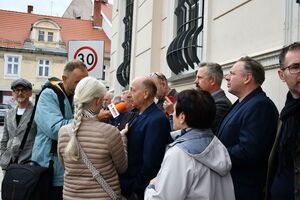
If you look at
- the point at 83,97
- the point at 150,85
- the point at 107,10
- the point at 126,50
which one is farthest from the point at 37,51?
the point at 83,97

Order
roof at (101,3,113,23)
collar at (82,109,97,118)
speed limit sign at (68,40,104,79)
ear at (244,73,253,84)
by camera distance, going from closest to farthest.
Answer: collar at (82,109,97,118), ear at (244,73,253,84), speed limit sign at (68,40,104,79), roof at (101,3,113,23)

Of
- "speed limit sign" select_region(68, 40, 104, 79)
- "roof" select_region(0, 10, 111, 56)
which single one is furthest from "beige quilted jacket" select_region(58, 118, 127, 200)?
"roof" select_region(0, 10, 111, 56)

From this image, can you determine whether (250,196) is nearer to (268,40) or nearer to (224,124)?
(224,124)

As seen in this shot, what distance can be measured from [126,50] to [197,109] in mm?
7319

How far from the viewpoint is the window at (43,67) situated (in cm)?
3459

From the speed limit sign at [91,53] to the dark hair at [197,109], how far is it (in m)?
4.12

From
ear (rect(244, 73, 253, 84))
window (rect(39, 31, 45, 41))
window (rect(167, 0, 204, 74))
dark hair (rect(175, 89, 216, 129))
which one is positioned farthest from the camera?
window (rect(39, 31, 45, 41))

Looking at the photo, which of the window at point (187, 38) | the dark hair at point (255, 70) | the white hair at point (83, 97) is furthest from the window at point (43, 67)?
the dark hair at point (255, 70)

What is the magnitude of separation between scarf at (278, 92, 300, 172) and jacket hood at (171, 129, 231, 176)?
1.37 ft

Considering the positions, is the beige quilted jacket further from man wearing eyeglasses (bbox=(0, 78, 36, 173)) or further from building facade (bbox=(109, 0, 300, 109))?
building facade (bbox=(109, 0, 300, 109))

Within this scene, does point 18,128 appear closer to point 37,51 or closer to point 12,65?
point 37,51

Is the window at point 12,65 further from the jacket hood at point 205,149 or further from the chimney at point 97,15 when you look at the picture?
the jacket hood at point 205,149

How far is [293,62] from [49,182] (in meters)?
2.23

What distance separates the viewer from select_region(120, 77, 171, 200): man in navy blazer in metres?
2.79
